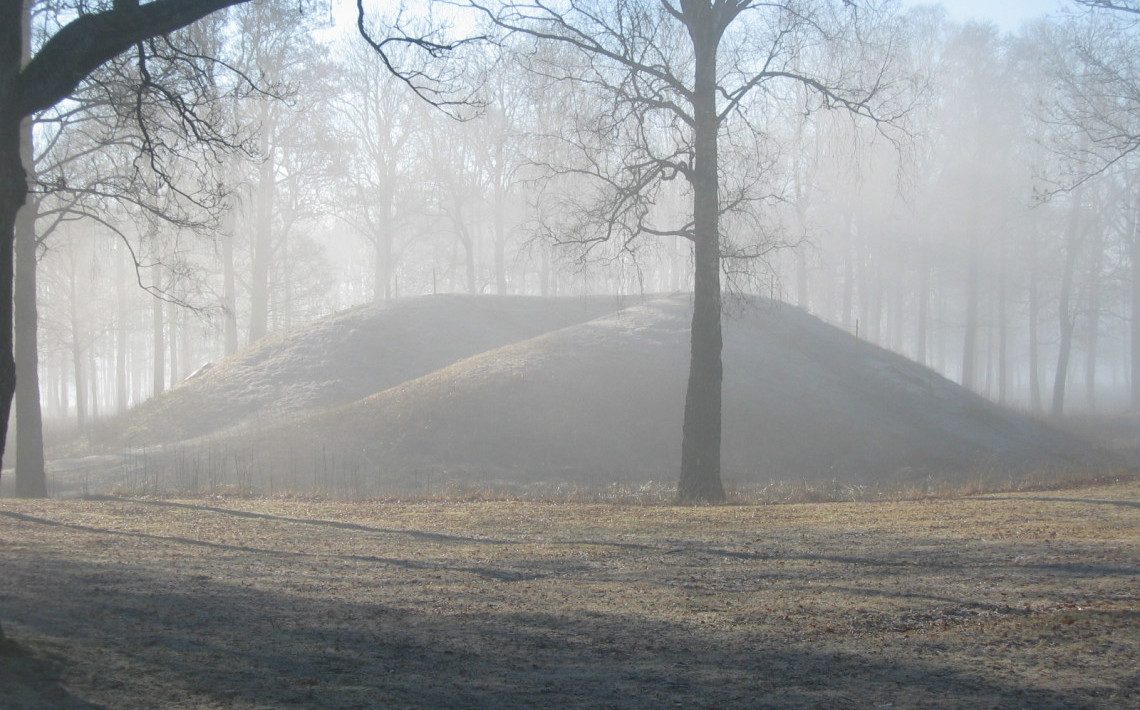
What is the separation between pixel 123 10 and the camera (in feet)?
20.0

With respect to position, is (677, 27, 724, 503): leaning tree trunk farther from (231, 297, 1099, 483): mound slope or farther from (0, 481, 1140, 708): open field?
(231, 297, 1099, 483): mound slope

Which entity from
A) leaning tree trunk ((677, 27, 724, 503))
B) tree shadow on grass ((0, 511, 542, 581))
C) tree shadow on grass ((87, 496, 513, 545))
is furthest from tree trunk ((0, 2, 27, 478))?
leaning tree trunk ((677, 27, 724, 503))

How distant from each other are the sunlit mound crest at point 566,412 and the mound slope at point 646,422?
0.19 ft

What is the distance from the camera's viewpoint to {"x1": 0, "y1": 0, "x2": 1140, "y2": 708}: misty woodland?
203 inches

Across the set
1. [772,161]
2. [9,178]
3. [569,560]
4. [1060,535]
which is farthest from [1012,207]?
[9,178]

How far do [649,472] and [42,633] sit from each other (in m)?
16.4

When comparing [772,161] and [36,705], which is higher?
[772,161]

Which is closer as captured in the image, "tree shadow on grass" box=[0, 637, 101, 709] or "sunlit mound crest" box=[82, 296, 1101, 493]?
"tree shadow on grass" box=[0, 637, 101, 709]

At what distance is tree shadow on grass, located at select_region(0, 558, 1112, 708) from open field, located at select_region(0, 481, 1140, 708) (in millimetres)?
19

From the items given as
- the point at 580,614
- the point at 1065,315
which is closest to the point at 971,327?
the point at 1065,315

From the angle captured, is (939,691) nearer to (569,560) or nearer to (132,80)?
(569,560)

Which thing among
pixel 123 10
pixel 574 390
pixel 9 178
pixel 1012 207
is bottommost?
pixel 574 390

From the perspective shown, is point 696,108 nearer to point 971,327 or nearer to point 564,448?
point 564,448

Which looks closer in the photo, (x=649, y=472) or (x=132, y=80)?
(x=132, y=80)
